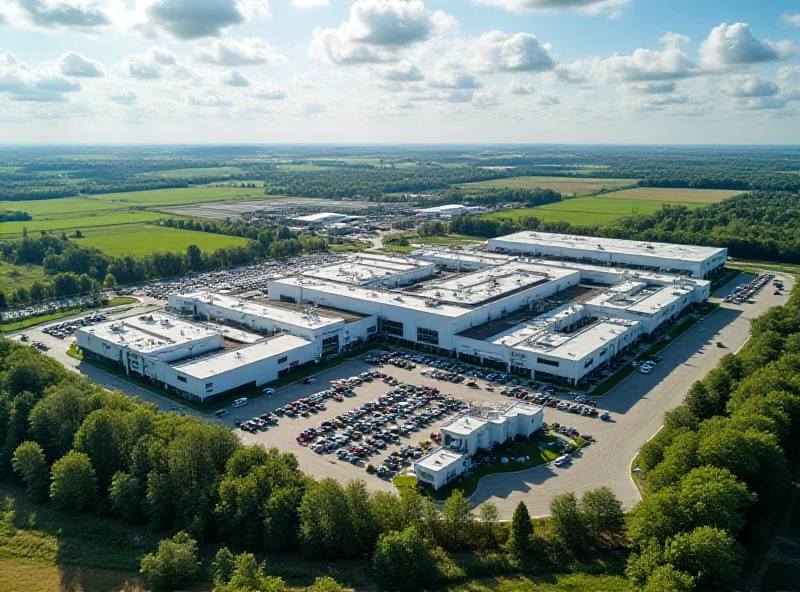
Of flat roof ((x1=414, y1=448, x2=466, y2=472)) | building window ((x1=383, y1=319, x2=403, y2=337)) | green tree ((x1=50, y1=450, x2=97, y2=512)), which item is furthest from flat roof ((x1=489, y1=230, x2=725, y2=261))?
green tree ((x1=50, y1=450, x2=97, y2=512))

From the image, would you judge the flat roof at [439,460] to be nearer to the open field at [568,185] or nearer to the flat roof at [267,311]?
the flat roof at [267,311]

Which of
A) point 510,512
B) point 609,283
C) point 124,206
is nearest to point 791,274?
point 609,283

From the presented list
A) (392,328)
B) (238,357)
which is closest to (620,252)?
(392,328)

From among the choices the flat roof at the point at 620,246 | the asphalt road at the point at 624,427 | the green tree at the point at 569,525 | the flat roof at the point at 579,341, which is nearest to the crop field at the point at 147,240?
the flat roof at the point at 620,246

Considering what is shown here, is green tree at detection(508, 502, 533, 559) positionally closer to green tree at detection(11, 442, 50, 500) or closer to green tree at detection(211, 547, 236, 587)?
green tree at detection(211, 547, 236, 587)

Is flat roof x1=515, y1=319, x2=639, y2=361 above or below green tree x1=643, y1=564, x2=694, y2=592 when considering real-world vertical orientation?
above

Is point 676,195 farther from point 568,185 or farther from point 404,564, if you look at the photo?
point 404,564
